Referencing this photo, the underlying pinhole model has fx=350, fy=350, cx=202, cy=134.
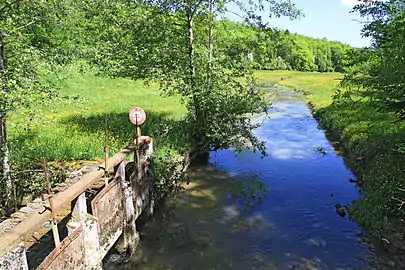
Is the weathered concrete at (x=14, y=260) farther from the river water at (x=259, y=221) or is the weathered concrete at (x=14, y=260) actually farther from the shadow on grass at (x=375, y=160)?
the shadow on grass at (x=375, y=160)

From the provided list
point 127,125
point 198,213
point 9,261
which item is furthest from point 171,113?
point 9,261

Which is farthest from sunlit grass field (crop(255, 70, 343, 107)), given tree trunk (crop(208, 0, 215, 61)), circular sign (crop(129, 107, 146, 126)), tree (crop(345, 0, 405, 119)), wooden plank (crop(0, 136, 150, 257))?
wooden plank (crop(0, 136, 150, 257))

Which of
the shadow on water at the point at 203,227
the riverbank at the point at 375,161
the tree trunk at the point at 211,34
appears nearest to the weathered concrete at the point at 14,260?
the shadow on water at the point at 203,227

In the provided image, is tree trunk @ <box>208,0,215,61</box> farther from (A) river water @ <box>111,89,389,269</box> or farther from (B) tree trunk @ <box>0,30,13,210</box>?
(B) tree trunk @ <box>0,30,13,210</box>

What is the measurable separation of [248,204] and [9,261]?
9.30m

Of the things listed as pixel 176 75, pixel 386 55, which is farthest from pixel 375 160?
pixel 176 75

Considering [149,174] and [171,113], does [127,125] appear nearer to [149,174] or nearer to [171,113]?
[171,113]

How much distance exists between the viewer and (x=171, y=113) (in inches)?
894

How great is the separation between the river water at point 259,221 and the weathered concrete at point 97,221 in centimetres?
119

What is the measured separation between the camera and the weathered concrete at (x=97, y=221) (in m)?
5.16

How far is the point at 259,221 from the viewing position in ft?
38.0

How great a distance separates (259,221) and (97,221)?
607cm

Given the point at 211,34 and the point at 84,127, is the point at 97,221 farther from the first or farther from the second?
the point at 84,127

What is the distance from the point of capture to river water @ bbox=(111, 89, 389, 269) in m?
9.43
